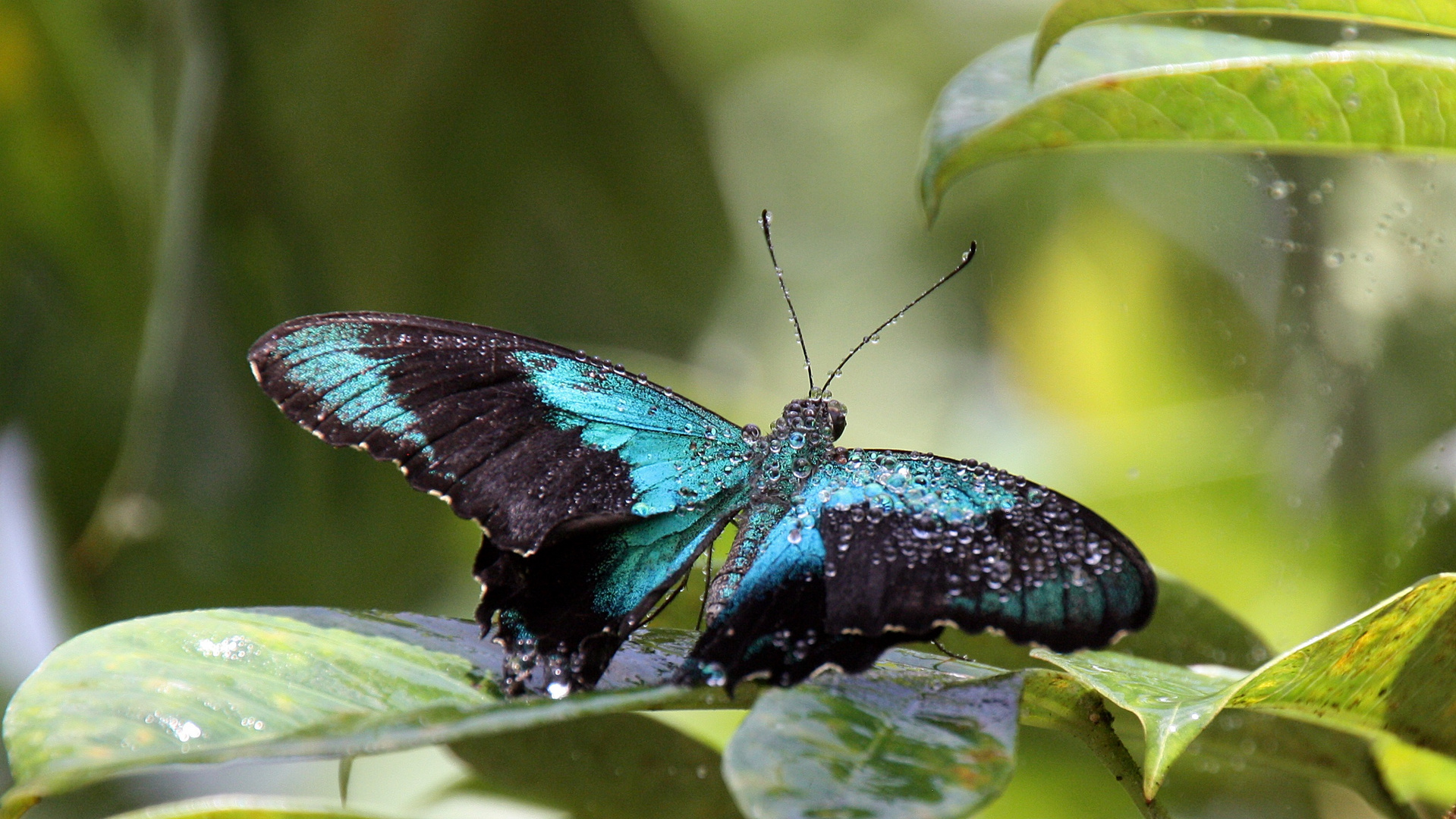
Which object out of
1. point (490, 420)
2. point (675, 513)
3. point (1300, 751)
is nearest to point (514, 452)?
point (490, 420)

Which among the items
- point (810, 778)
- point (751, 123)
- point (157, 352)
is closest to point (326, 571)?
point (157, 352)

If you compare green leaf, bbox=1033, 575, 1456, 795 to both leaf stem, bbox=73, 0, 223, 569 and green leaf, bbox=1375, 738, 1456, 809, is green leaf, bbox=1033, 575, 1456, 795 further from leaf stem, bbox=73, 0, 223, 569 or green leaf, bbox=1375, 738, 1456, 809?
leaf stem, bbox=73, 0, 223, 569

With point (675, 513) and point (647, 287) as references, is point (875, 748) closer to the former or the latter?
point (675, 513)

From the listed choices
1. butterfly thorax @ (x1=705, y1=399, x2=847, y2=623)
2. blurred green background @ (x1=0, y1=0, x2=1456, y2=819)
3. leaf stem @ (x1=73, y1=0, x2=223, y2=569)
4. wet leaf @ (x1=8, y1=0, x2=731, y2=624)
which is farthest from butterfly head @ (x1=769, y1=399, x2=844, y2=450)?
leaf stem @ (x1=73, y1=0, x2=223, y2=569)

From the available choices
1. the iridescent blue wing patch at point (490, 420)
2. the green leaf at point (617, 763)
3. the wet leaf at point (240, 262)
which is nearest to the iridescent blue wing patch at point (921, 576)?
the iridescent blue wing patch at point (490, 420)

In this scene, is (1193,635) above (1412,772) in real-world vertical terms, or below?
above
